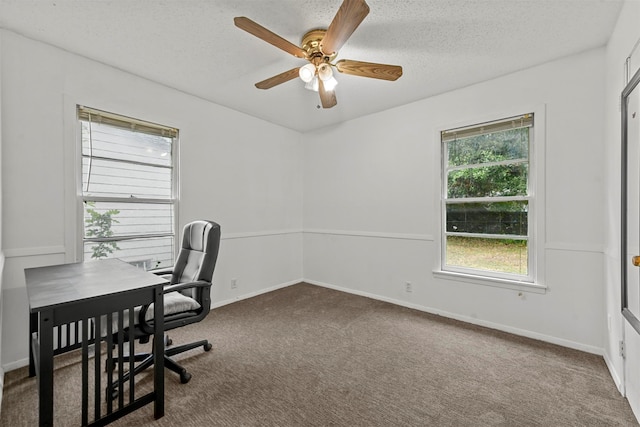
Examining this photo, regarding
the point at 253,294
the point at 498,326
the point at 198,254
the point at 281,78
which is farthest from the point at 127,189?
the point at 498,326

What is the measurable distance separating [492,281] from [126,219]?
12.3 ft

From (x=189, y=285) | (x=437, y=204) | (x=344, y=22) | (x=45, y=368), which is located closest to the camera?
(x=45, y=368)

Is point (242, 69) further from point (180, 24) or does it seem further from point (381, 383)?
point (381, 383)

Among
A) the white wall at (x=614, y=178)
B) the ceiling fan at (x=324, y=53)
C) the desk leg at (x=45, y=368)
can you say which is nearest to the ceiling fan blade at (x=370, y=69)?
the ceiling fan at (x=324, y=53)

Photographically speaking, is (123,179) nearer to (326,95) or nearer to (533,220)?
(326,95)

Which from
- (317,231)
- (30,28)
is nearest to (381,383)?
(317,231)

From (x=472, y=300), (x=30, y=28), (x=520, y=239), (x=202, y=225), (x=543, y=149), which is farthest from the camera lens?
(x=472, y=300)

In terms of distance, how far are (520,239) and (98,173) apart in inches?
162

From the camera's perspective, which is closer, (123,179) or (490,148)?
(123,179)

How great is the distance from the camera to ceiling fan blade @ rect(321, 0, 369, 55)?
59.0 inches

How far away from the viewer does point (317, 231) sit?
180 inches

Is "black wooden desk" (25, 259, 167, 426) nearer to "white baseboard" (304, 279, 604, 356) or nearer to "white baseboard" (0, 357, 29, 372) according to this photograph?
"white baseboard" (0, 357, 29, 372)

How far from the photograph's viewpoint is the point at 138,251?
2.94 meters

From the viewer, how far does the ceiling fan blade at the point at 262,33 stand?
1646 mm
